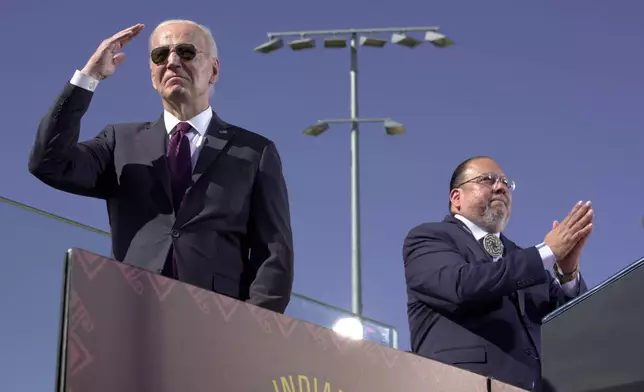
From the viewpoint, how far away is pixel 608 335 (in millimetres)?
2160

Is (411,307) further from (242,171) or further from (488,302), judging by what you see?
(242,171)

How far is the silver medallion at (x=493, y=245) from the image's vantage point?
12.0 feet

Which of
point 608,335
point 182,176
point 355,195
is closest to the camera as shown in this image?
point 608,335

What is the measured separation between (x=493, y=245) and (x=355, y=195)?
8.41 metres

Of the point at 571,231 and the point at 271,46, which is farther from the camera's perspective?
the point at 271,46

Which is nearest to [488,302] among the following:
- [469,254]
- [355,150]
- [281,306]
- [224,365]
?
[469,254]

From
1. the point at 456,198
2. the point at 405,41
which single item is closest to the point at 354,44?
the point at 405,41

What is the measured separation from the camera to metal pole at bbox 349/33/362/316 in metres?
11.2

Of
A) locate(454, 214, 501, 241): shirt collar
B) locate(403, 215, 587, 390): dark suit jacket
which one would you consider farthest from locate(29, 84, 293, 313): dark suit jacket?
locate(454, 214, 501, 241): shirt collar

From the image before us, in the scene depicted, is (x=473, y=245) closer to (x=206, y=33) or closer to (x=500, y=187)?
(x=500, y=187)

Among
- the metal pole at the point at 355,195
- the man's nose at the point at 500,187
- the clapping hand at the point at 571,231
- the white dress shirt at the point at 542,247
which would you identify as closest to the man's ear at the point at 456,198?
the white dress shirt at the point at 542,247

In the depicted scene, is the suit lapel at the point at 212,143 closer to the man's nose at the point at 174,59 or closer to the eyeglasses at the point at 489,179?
the man's nose at the point at 174,59

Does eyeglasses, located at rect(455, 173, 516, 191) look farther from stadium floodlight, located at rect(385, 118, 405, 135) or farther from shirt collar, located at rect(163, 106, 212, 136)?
stadium floodlight, located at rect(385, 118, 405, 135)

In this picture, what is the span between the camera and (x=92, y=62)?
2.62 metres
